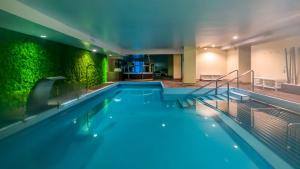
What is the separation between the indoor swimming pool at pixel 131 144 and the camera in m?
3.46

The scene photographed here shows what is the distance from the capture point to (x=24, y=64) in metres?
7.12

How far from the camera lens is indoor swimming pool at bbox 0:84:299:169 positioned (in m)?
3.46

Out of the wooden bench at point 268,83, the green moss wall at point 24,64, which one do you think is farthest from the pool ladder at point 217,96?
the green moss wall at point 24,64

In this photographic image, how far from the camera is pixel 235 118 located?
5504 mm

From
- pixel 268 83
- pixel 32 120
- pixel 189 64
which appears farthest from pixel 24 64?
pixel 268 83

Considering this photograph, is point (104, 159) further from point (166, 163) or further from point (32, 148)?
point (32, 148)

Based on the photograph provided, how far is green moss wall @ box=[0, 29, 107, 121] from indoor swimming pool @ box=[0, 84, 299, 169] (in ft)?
4.43

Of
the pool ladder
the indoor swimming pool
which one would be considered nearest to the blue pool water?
the indoor swimming pool

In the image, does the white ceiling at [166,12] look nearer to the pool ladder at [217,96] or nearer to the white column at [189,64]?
the pool ladder at [217,96]

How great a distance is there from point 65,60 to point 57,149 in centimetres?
660

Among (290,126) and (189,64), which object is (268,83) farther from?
(290,126)

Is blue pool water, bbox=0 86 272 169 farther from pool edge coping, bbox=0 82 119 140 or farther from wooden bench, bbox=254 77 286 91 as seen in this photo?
wooden bench, bbox=254 77 286 91

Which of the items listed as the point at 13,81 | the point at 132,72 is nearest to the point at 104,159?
the point at 13,81

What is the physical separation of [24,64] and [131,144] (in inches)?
191
